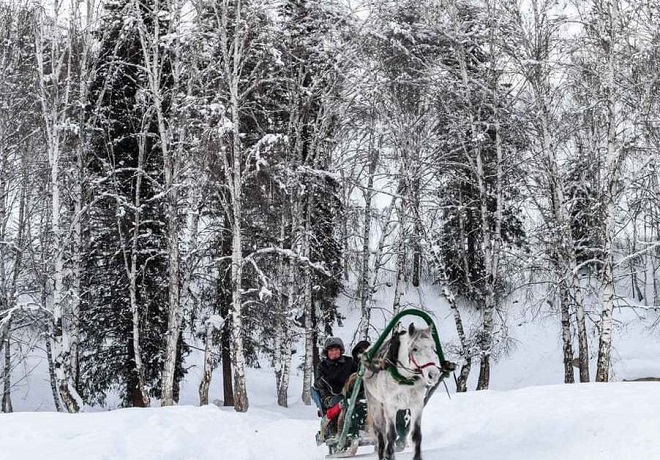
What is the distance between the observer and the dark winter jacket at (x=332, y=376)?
32.3 feet

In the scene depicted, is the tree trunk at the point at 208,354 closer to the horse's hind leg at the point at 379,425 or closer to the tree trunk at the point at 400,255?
the tree trunk at the point at 400,255

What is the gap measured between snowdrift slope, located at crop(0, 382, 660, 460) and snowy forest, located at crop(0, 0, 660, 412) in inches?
250

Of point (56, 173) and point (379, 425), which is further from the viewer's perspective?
point (56, 173)

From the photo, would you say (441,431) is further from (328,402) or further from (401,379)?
(401,379)

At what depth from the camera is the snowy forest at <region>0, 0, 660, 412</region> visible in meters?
17.7

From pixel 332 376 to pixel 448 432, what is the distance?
1832 mm

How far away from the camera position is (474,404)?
10500 millimetres

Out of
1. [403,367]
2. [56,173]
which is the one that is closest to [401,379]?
[403,367]

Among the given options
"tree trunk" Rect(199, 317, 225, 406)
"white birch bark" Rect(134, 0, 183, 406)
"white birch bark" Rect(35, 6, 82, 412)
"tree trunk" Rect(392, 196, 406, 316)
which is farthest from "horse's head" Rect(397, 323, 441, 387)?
"white birch bark" Rect(35, 6, 82, 412)

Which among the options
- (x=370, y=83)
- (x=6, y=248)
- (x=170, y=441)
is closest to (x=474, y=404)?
(x=170, y=441)

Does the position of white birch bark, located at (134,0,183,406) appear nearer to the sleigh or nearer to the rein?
the sleigh

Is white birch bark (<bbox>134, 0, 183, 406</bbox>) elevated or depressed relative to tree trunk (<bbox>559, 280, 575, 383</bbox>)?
elevated

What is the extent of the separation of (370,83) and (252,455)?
13.3 metres

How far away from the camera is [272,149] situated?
19.6 meters
